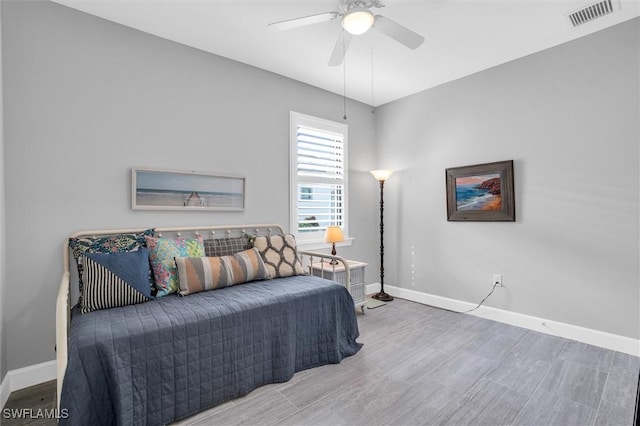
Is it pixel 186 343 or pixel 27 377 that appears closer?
pixel 186 343

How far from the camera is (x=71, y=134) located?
2.31m

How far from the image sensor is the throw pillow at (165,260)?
2.30m

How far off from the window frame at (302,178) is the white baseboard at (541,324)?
1211 millimetres

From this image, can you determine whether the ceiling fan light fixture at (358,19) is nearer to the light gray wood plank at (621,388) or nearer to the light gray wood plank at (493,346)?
the light gray wood plank at (493,346)

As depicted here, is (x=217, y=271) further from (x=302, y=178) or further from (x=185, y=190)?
(x=302, y=178)

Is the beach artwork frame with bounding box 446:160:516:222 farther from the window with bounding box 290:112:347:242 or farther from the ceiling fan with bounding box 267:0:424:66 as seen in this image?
the ceiling fan with bounding box 267:0:424:66

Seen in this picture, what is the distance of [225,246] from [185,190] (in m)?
0.61

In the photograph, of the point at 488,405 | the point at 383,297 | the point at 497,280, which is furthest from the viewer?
the point at 383,297

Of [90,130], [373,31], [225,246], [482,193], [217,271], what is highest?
[373,31]

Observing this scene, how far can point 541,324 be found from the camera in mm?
3021

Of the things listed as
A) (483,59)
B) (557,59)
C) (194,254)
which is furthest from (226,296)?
(557,59)

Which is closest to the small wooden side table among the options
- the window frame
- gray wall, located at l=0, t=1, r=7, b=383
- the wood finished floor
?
the window frame

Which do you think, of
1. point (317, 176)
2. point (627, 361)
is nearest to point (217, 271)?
point (317, 176)

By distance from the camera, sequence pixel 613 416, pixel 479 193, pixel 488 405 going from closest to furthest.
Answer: pixel 613 416, pixel 488 405, pixel 479 193
